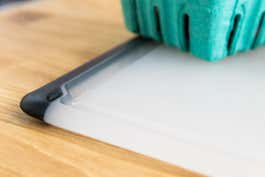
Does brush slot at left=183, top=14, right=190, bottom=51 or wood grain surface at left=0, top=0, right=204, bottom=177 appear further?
brush slot at left=183, top=14, right=190, bottom=51

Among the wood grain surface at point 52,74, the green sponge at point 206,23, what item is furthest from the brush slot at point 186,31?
the wood grain surface at point 52,74

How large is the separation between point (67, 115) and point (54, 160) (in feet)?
0.20

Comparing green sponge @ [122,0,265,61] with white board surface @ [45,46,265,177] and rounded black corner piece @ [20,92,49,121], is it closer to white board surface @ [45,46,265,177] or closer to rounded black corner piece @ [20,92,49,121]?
white board surface @ [45,46,265,177]

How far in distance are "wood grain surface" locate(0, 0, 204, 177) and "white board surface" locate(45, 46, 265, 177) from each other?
0.05 feet

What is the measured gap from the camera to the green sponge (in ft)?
1.12

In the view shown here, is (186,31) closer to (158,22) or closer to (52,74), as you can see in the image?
(158,22)

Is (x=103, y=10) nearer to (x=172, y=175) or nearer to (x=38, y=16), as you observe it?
(x=38, y=16)

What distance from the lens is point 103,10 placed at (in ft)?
2.15

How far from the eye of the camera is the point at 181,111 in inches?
12.1

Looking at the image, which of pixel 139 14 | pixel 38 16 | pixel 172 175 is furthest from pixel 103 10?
pixel 172 175

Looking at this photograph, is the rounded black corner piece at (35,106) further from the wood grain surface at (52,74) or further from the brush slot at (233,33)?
the brush slot at (233,33)

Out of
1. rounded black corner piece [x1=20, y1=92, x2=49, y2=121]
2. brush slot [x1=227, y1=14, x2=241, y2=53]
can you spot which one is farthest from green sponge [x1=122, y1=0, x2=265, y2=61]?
rounded black corner piece [x1=20, y1=92, x2=49, y2=121]

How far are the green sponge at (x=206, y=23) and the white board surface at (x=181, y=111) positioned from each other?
0.09 ft

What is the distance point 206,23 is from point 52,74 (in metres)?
0.20
